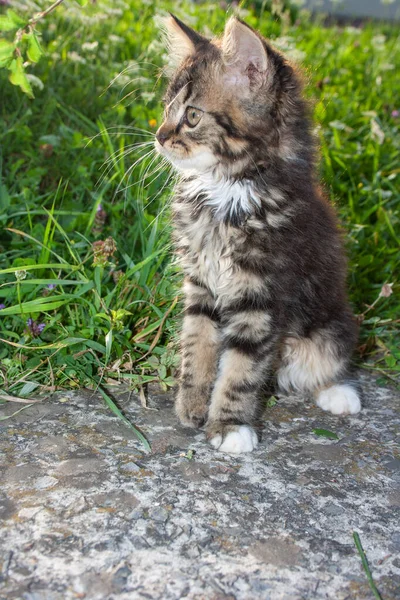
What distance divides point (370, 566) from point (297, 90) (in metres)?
1.59

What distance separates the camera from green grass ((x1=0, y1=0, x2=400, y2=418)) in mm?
2857

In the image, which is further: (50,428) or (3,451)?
(50,428)

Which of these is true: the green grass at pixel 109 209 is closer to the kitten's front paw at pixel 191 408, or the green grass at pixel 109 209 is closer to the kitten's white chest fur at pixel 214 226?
the kitten's front paw at pixel 191 408

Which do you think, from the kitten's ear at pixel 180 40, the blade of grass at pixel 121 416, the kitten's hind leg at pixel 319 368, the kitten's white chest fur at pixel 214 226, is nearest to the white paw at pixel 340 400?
the kitten's hind leg at pixel 319 368

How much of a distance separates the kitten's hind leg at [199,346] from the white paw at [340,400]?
48 centimetres

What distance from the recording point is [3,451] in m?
2.34

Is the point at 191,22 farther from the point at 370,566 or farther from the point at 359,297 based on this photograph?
the point at 370,566

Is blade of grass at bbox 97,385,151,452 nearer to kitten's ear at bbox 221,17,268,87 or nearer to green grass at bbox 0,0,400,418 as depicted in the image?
green grass at bbox 0,0,400,418

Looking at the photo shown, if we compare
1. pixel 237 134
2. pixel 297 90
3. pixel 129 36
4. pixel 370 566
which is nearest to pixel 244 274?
pixel 237 134

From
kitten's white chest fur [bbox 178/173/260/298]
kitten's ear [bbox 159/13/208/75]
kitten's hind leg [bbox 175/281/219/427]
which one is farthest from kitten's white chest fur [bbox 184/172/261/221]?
kitten's ear [bbox 159/13/208/75]

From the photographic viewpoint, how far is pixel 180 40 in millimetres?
2662

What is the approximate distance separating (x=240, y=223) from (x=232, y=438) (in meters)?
0.77

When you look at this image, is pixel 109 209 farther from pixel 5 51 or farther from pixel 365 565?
pixel 365 565

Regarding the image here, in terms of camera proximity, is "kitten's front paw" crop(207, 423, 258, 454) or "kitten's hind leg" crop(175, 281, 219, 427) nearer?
"kitten's front paw" crop(207, 423, 258, 454)
